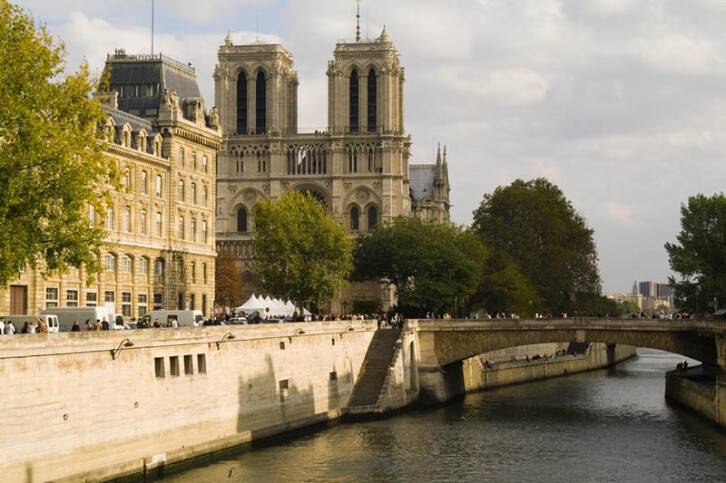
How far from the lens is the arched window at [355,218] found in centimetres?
14850

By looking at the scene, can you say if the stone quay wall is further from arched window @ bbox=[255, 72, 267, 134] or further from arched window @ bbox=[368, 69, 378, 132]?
arched window @ bbox=[255, 72, 267, 134]

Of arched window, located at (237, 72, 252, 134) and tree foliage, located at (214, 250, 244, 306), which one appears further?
arched window, located at (237, 72, 252, 134)

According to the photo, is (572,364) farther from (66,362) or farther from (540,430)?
(66,362)

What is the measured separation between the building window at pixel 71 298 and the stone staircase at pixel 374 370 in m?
18.3

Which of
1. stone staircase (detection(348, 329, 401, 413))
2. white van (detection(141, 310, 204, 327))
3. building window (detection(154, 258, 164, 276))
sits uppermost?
building window (detection(154, 258, 164, 276))

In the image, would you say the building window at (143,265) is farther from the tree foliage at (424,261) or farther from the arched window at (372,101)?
the arched window at (372,101)

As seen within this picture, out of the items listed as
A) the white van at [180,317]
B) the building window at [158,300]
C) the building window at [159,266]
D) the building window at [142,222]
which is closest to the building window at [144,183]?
the building window at [142,222]

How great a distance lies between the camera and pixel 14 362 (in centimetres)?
3941

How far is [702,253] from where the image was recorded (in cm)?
10131

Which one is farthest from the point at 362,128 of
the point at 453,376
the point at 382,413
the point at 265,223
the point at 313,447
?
the point at 313,447

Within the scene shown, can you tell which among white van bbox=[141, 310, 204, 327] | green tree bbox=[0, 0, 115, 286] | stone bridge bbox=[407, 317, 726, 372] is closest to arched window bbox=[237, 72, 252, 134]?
stone bridge bbox=[407, 317, 726, 372]

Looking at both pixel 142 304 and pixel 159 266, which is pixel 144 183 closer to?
pixel 159 266

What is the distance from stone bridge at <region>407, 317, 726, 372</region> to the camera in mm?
74225

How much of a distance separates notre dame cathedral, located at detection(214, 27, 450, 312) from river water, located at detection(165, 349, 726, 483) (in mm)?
72081
